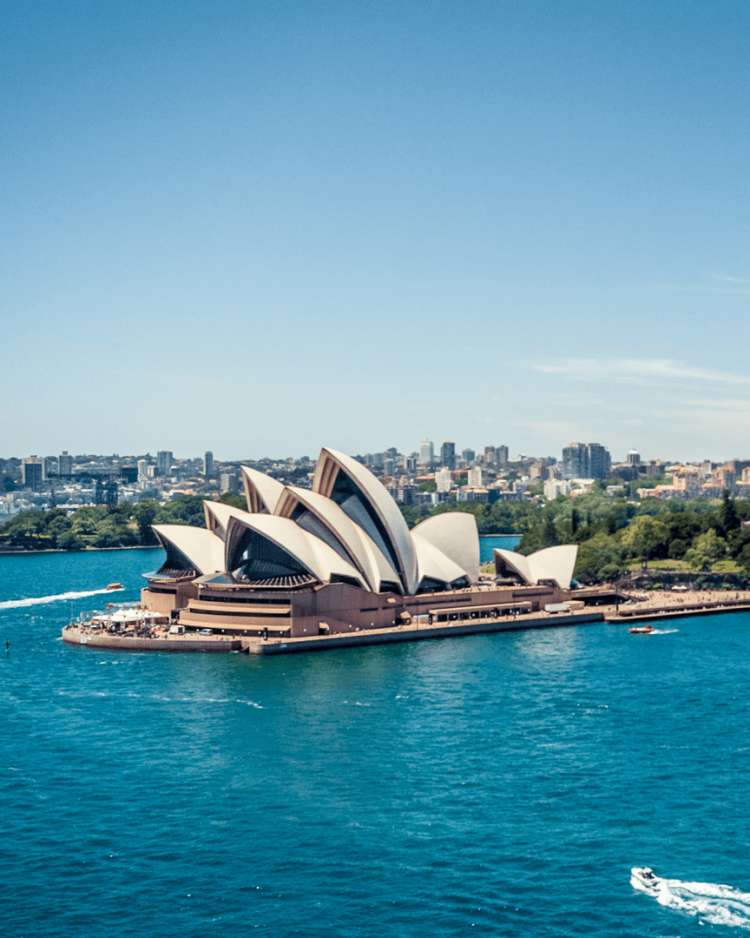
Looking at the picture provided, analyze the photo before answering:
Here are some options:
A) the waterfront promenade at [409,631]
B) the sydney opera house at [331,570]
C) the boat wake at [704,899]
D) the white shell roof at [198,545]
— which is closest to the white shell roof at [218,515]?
the sydney opera house at [331,570]

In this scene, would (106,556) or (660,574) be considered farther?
(106,556)

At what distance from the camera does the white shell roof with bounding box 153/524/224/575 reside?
70312 millimetres

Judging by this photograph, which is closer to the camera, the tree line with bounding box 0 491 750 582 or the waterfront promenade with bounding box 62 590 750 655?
the waterfront promenade with bounding box 62 590 750 655

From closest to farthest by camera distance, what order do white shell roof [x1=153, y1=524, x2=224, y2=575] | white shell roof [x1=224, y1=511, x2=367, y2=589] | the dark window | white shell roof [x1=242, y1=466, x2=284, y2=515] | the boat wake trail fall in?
white shell roof [x1=224, y1=511, x2=367, y2=589] < the dark window < white shell roof [x1=242, y1=466, x2=284, y2=515] < white shell roof [x1=153, y1=524, x2=224, y2=575] < the boat wake trail

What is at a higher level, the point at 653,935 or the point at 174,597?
the point at 174,597

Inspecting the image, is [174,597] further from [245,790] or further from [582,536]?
[582,536]

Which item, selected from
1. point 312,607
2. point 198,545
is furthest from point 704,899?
point 198,545

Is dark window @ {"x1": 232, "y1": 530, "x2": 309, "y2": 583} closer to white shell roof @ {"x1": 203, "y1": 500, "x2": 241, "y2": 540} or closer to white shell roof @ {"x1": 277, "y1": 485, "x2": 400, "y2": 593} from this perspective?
white shell roof @ {"x1": 277, "y1": 485, "x2": 400, "y2": 593}

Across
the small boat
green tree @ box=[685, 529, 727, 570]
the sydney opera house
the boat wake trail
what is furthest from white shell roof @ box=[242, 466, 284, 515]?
the small boat

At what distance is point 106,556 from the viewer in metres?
125

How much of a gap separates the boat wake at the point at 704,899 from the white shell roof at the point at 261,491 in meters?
42.3

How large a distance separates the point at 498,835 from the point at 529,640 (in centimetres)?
3185

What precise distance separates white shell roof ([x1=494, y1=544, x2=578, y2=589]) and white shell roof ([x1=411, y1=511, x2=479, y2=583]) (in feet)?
6.43

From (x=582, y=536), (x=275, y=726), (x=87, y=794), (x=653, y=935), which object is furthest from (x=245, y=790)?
(x=582, y=536)
